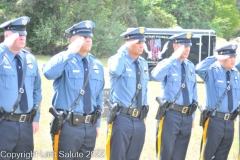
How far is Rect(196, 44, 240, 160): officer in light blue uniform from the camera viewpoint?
7668 millimetres

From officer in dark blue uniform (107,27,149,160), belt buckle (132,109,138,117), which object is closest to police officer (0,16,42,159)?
officer in dark blue uniform (107,27,149,160)

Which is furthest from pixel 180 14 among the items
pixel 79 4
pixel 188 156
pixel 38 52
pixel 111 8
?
pixel 188 156

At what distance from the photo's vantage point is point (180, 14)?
53.3 metres

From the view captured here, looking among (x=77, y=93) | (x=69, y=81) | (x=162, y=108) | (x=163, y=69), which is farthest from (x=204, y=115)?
(x=69, y=81)

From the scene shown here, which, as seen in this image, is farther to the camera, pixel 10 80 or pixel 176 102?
pixel 176 102

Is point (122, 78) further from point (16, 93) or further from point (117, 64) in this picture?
point (16, 93)

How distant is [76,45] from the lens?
6051 mm

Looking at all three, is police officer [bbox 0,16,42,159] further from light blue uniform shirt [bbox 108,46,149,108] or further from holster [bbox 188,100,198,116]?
holster [bbox 188,100,198,116]

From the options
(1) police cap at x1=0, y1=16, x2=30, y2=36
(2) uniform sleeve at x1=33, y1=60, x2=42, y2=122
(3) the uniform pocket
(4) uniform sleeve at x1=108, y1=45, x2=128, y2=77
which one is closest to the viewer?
(1) police cap at x1=0, y1=16, x2=30, y2=36

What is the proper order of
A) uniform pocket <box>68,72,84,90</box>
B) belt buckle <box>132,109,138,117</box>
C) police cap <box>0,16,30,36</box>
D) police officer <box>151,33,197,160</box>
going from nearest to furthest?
1. police cap <box>0,16,30,36</box>
2. uniform pocket <box>68,72,84,90</box>
3. belt buckle <box>132,109,138,117</box>
4. police officer <box>151,33,197,160</box>

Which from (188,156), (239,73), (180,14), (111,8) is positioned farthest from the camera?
(180,14)

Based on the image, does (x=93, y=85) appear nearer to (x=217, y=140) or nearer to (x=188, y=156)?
(x=217, y=140)

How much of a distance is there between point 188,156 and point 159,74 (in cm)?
260

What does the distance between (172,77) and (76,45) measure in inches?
79.8
